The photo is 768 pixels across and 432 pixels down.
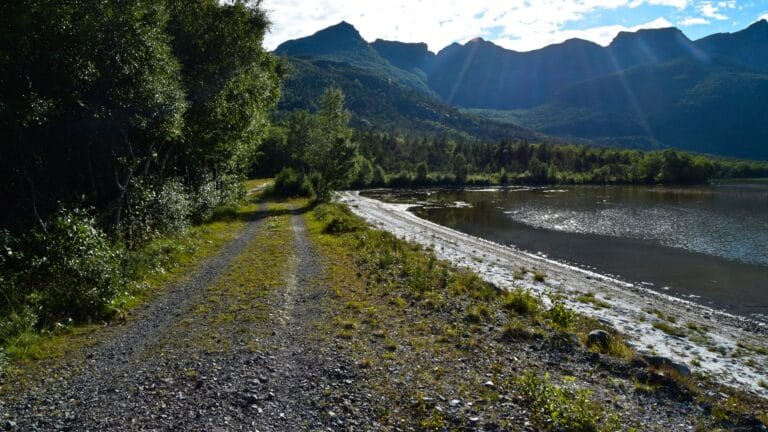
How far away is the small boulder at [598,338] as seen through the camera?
1524cm

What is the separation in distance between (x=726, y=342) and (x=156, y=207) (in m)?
30.1

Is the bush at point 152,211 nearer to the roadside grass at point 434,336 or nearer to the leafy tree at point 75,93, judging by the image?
the leafy tree at point 75,93

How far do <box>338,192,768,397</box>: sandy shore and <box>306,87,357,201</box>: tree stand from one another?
2394 cm

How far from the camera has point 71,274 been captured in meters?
13.7

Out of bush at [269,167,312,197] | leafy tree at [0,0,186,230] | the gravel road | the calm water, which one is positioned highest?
leafy tree at [0,0,186,230]

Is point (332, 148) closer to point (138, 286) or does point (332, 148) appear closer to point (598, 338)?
point (138, 286)

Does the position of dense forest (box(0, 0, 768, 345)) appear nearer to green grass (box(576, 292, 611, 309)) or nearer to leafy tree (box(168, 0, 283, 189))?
leafy tree (box(168, 0, 283, 189))

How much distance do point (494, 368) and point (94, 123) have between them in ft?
62.0

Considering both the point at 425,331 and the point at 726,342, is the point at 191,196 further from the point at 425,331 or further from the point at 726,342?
the point at 726,342

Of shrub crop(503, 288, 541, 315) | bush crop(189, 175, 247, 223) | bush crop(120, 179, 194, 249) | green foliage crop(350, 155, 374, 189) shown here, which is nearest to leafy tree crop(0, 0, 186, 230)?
bush crop(120, 179, 194, 249)

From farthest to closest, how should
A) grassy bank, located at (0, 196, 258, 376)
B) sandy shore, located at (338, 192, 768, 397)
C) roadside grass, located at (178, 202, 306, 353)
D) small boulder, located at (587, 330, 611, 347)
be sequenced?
sandy shore, located at (338, 192, 768, 397) < small boulder, located at (587, 330, 611, 347) < roadside grass, located at (178, 202, 306, 353) < grassy bank, located at (0, 196, 258, 376)

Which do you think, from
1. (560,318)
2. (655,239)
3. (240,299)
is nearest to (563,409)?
(560,318)

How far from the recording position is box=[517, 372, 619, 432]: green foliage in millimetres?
9047

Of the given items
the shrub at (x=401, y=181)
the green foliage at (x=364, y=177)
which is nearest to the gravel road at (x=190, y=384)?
the green foliage at (x=364, y=177)
